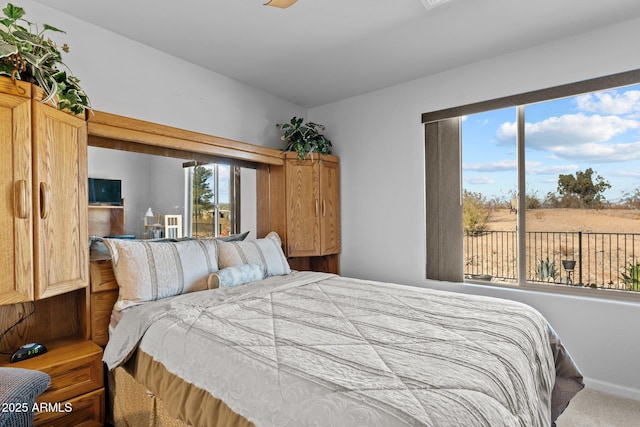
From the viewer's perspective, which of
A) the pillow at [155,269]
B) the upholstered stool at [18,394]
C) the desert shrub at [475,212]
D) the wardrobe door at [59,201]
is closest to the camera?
the upholstered stool at [18,394]

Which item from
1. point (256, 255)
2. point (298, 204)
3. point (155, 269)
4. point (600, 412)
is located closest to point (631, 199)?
point (600, 412)

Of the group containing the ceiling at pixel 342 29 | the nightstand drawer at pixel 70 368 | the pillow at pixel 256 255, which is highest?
the ceiling at pixel 342 29

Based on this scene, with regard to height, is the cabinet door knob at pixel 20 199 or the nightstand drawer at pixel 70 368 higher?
the cabinet door knob at pixel 20 199

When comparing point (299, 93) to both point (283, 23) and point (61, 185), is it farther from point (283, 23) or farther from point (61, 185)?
point (61, 185)

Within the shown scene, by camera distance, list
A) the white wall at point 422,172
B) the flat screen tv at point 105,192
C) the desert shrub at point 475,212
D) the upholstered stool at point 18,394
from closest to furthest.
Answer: the upholstered stool at point 18,394 → the flat screen tv at point 105,192 → the white wall at point 422,172 → the desert shrub at point 475,212

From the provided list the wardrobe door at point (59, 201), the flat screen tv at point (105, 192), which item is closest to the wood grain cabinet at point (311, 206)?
the flat screen tv at point (105, 192)

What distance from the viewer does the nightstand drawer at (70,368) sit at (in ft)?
5.19

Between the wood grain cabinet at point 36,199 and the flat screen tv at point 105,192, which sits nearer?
the wood grain cabinet at point 36,199

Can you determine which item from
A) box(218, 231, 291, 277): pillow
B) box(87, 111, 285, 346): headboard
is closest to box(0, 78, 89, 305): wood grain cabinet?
box(87, 111, 285, 346): headboard

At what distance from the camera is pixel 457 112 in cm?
297

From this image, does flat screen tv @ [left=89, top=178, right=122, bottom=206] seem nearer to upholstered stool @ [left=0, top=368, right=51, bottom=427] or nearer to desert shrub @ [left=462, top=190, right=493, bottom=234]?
upholstered stool @ [left=0, top=368, right=51, bottom=427]

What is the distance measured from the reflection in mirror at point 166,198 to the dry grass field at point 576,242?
2.38 meters

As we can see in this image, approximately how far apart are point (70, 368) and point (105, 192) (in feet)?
3.55

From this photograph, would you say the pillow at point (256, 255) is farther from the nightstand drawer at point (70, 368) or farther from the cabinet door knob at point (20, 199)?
the cabinet door knob at point (20, 199)
